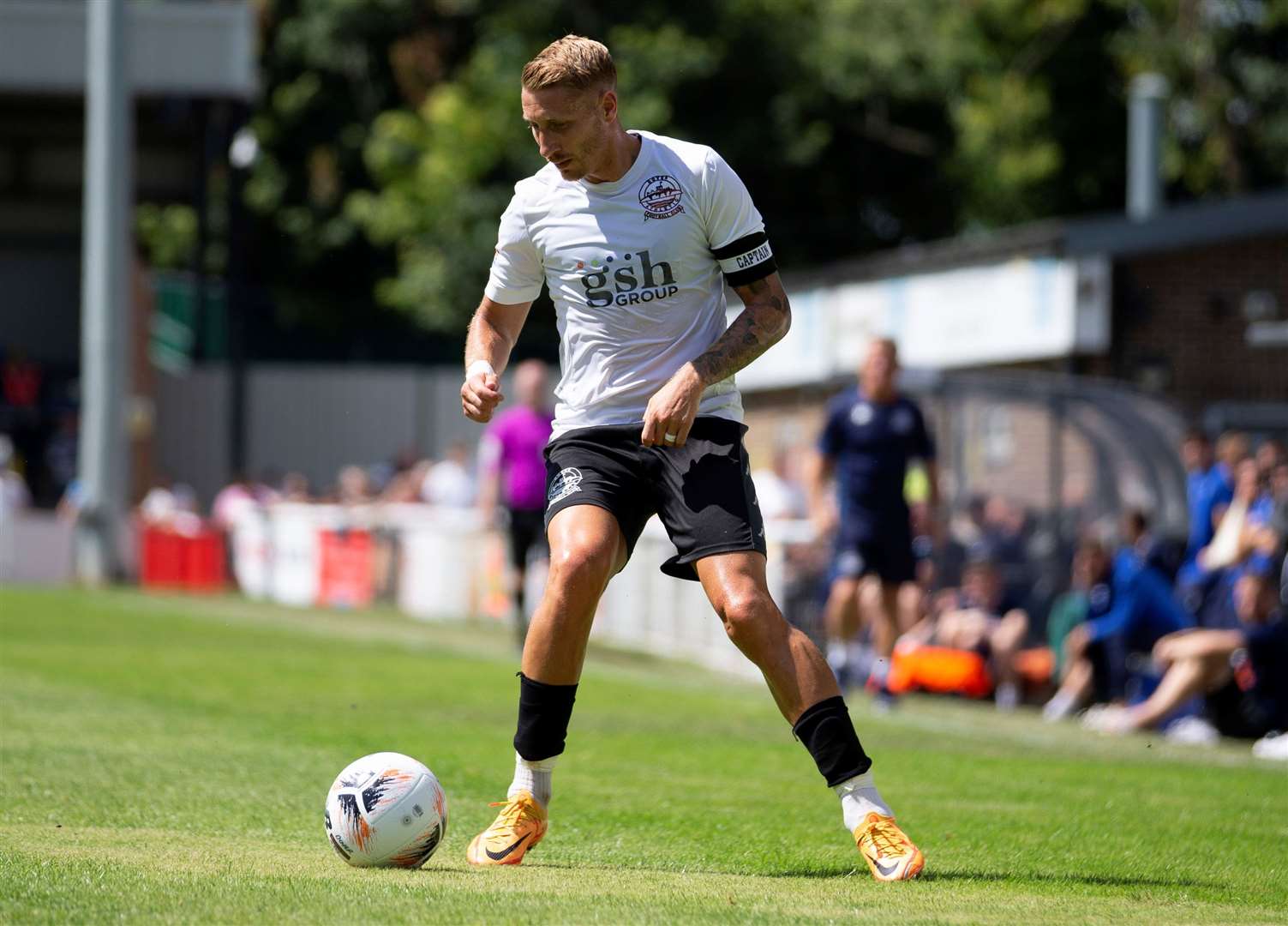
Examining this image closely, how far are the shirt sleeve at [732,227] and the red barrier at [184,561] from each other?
22327 millimetres

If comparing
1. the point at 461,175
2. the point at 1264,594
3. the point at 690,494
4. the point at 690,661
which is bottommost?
the point at 690,661

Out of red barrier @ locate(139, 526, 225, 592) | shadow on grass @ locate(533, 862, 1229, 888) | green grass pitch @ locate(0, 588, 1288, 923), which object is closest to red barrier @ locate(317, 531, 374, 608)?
red barrier @ locate(139, 526, 225, 592)

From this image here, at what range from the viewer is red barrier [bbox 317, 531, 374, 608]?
24017 mm

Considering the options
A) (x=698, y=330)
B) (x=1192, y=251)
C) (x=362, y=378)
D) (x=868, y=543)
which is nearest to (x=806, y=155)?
(x=362, y=378)

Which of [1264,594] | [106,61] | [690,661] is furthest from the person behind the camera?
[106,61]

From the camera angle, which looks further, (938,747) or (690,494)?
(938,747)

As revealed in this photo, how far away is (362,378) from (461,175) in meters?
5.95

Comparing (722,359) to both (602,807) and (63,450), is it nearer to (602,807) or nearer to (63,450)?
(602,807)

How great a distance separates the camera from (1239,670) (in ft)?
40.9

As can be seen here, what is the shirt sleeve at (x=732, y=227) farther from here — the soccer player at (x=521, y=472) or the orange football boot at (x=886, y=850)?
the soccer player at (x=521, y=472)

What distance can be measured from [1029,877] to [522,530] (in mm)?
10379

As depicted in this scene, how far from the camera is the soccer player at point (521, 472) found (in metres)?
15.9

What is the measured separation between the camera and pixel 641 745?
9.84 m

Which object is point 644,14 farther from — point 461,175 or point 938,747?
point 938,747
